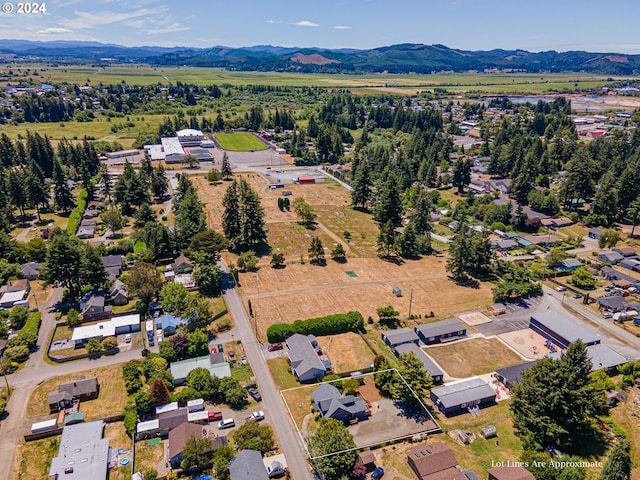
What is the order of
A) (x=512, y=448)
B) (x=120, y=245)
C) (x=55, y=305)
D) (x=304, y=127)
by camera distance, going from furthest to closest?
(x=304, y=127), (x=120, y=245), (x=55, y=305), (x=512, y=448)

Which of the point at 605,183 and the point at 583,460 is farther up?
the point at 605,183

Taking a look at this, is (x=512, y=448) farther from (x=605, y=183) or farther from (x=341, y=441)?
(x=605, y=183)

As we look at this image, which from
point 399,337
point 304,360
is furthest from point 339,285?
point 304,360

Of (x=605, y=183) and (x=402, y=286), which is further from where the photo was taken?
(x=605, y=183)

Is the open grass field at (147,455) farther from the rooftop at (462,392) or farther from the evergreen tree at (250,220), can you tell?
the evergreen tree at (250,220)

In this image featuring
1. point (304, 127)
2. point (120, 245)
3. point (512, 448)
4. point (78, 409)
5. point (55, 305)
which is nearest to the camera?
point (512, 448)

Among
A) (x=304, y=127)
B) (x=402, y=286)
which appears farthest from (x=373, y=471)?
(x=304, y=127)

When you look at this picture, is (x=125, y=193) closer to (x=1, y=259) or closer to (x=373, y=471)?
(x=1, y=259)

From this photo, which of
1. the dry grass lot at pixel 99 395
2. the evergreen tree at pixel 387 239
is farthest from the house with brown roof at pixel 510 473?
the evergreen tree at pixel 387 239
